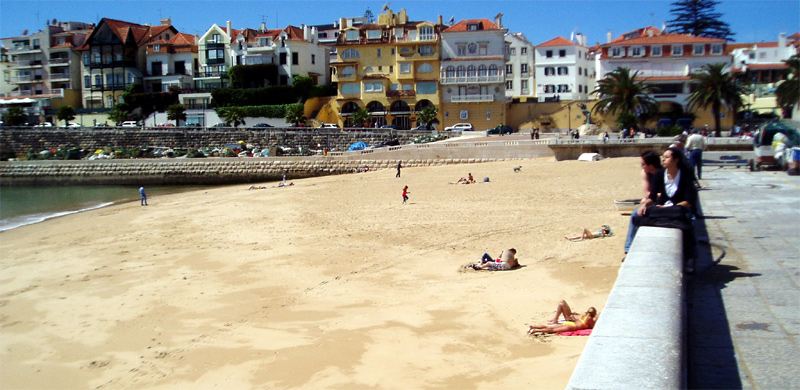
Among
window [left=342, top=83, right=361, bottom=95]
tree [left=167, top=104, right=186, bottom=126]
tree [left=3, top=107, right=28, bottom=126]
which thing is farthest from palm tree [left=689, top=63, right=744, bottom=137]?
tree [left=3, top=107, right=28, bottom=126]

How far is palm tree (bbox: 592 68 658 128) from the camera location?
158 ft

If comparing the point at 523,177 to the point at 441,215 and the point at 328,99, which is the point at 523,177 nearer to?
the point at 441,215

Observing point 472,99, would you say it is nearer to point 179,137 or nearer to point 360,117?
point 360,117

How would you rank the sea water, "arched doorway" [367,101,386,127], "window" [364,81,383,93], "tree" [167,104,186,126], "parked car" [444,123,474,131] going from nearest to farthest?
the sea water
"parked car" [444,123,474,131]
"window" [364,81,383,93]
"arched doorway" [367,101,386,127]
"tree" [167,104,186,126]

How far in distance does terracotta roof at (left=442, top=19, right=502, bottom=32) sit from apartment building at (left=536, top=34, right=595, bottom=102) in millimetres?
8528

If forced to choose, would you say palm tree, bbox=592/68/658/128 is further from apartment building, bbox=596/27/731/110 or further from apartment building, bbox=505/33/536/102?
apartment building, bbox=505/33/536/102

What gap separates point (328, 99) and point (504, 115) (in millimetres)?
16723

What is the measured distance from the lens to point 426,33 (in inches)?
2435

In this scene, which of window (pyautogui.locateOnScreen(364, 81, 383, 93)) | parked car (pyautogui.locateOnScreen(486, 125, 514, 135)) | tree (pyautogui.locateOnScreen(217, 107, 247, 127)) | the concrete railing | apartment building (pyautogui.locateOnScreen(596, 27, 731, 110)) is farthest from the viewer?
tree (pyautogui.locateOnScreen(217, 107, 247, 127))

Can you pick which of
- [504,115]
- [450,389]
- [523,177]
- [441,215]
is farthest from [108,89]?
[450,389]

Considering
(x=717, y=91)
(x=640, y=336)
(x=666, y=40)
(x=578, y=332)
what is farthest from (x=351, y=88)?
(x=640, y=336)

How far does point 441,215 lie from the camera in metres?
19.6

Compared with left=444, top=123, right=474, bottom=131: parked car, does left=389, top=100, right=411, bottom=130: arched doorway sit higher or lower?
higher

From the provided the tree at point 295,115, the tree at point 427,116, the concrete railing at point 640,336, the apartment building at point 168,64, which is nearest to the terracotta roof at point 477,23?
the tree at point 427,116
